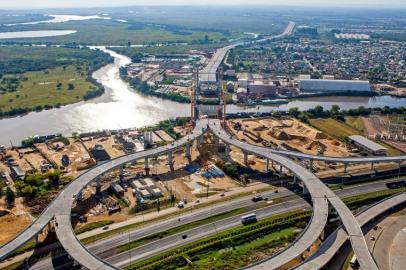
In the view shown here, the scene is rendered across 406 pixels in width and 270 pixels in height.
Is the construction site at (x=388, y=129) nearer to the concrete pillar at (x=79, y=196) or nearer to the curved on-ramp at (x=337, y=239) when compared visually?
the curved on-ramp at (x=337, y=239)

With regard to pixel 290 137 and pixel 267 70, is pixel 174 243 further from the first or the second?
pixel 267 70

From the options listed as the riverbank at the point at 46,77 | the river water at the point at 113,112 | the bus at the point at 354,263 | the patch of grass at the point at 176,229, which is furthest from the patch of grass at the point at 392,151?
the riverbank at the point at 46,77

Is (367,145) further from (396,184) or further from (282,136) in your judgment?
(282,136)

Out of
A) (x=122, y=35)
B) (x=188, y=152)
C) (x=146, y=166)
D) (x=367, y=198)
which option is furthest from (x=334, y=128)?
(x=122, y=35)

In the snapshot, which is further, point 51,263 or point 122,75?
point 122,75

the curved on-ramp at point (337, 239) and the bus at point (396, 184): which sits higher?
the curved on-ramp at point (337, 239)

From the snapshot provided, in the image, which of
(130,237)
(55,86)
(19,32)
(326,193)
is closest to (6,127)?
(55,86)
